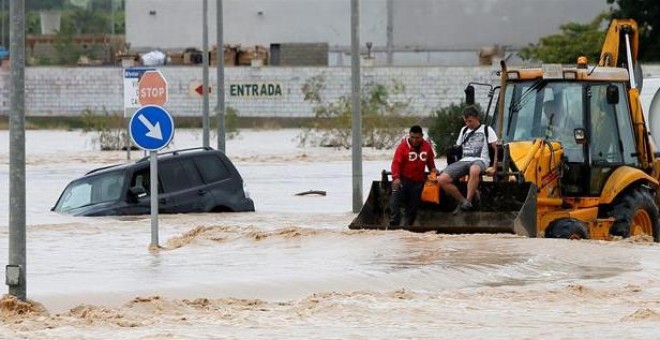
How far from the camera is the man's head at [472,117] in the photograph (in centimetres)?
2109

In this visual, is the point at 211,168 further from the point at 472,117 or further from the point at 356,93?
the point at 472,117

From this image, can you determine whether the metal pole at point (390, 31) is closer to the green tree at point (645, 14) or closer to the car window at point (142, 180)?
the green tree at point (645, 14)

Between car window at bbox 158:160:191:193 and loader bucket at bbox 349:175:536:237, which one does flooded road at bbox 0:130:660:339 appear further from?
car window at bbox 158:160:191:193

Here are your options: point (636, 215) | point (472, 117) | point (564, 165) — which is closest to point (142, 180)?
point (472, 117)

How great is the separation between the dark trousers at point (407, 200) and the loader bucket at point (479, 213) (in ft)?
0.36

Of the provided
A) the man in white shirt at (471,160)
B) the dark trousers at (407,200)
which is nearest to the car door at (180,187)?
the dark trousers at (407,200)

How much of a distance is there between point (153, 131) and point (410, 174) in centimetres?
326

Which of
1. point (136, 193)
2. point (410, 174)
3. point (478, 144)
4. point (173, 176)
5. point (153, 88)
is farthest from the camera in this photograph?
point (173, 176)

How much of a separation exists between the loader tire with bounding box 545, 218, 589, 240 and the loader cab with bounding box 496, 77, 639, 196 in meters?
0.56

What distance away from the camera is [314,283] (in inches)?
706

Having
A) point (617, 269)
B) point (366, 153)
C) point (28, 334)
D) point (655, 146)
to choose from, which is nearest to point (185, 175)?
point (655, 146)

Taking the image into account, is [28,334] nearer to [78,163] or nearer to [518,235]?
[518,235]

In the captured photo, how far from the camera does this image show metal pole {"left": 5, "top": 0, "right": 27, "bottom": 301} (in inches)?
589

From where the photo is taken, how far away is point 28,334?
14.0 metres
